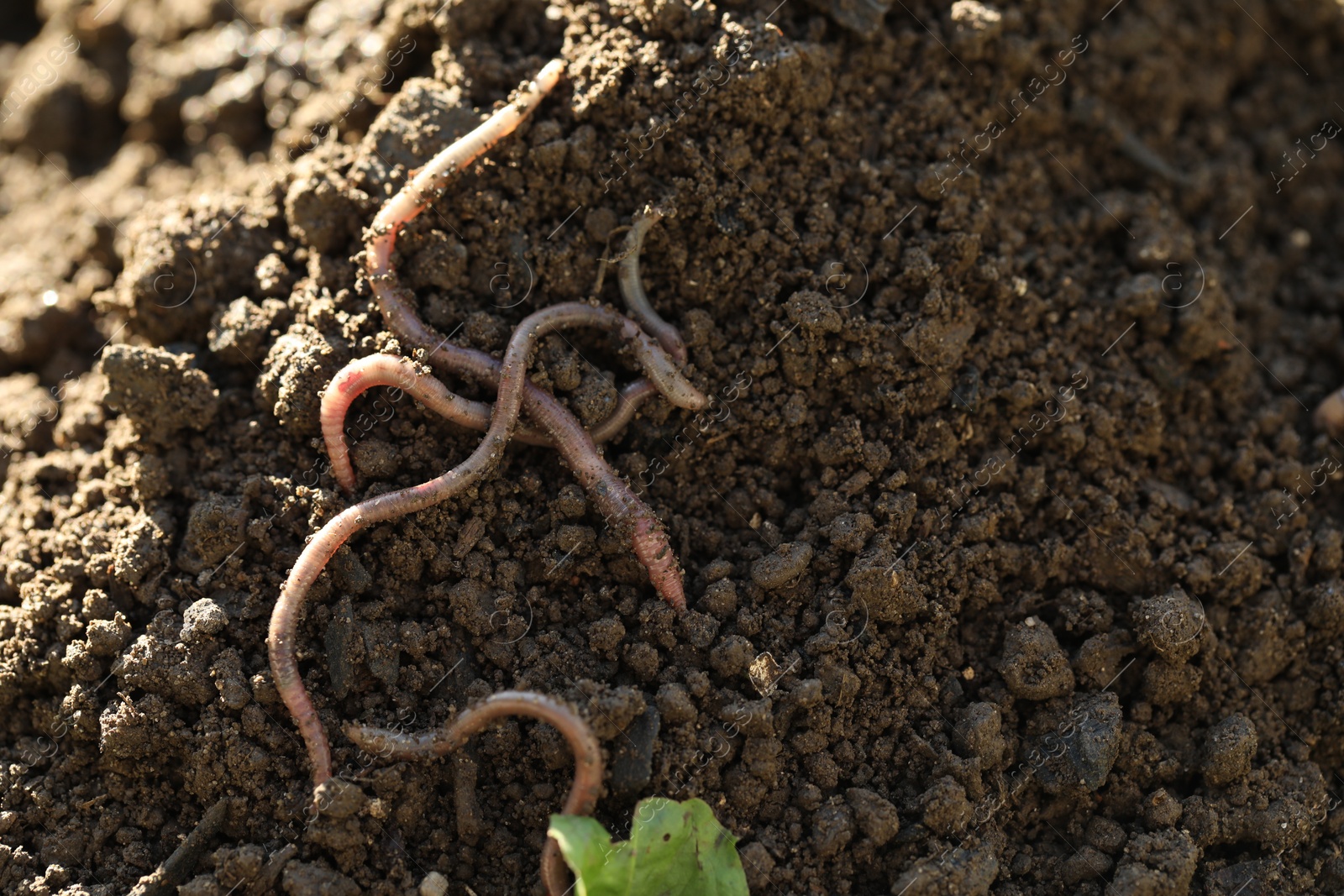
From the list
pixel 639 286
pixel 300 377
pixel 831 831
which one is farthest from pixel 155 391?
pixel 831 831

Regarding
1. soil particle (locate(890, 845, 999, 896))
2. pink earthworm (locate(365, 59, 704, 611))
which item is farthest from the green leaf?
pink earthworm (locate(365, 59, 704, 611))

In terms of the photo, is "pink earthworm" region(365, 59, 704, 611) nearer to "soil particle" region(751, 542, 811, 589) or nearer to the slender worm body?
the slender worm body

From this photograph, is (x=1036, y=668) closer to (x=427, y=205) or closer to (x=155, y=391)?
(x=427, y=205)

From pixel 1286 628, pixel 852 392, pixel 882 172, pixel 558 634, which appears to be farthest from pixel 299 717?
pixel 1286 628

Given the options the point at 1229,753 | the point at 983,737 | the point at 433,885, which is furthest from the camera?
the point at 1229,753

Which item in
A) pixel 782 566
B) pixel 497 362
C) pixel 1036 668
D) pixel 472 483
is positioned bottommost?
pixel 1036 668

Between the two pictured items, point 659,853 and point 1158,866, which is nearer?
point 659,853
